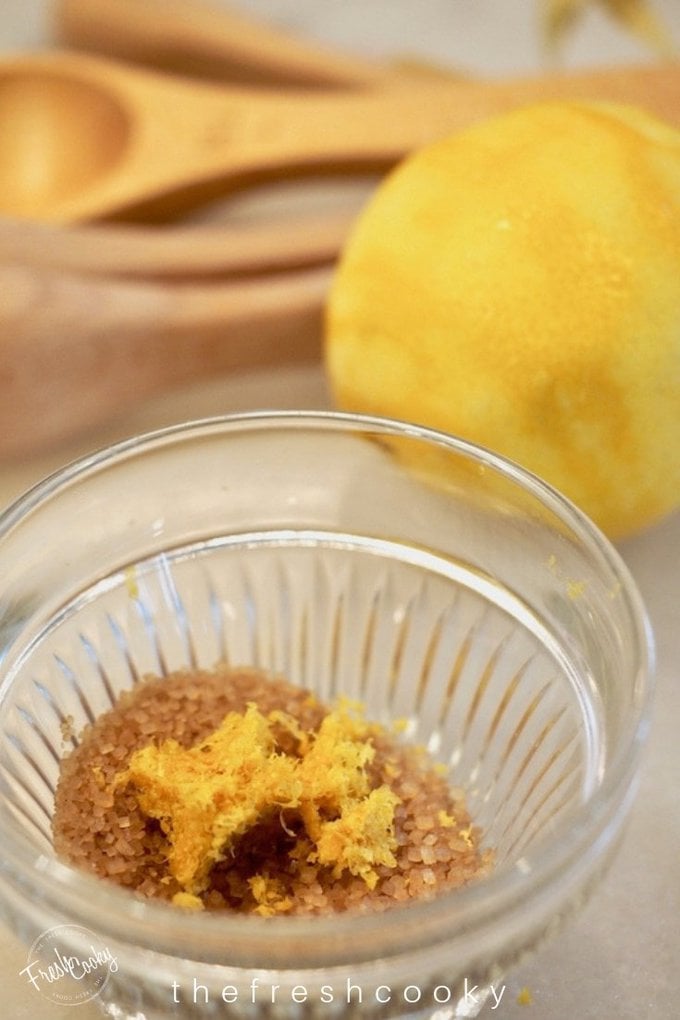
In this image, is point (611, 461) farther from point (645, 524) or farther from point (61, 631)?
point (61, 631)

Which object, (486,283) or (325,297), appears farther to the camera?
(325,297)

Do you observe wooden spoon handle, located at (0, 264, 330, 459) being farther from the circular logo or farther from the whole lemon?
the circular logo

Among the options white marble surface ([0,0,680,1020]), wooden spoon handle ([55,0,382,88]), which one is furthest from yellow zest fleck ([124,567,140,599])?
wooden spoon handle ([55,0,382,88])

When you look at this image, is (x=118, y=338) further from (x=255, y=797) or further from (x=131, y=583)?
(x=255, y=797)

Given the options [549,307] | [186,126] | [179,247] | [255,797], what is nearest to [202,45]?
[186,126]

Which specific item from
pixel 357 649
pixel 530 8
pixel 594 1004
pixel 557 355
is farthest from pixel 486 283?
pixel 530 8
